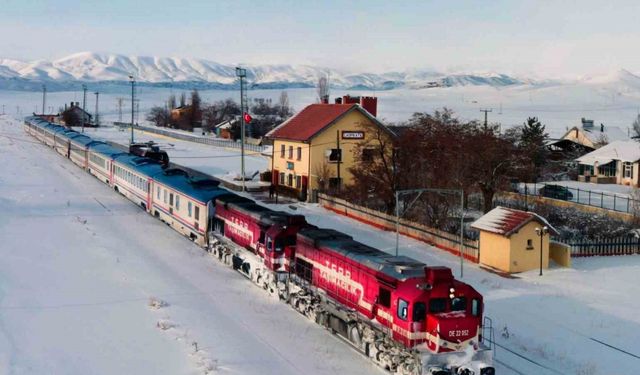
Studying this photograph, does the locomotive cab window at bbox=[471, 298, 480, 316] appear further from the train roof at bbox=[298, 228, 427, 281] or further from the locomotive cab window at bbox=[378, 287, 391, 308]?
the locomotive cab window at bbox=[378, 287, 391, 308]

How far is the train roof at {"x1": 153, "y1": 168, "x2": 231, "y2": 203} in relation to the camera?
3497 cm

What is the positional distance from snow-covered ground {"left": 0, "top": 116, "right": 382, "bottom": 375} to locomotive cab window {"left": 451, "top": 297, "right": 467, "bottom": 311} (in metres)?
3.23

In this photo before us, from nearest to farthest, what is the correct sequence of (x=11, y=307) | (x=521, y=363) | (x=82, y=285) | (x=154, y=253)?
1. (x=521, y=363)
2. (x=11, y=307)
3. (x=82, y=285)
4. (x=154, y=253)

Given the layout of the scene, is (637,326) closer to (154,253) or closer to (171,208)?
(154,253)

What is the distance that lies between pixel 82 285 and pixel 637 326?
68.9 feet

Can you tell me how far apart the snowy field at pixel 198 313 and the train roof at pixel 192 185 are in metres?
Answer: 2.82

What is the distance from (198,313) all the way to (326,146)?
3061cm

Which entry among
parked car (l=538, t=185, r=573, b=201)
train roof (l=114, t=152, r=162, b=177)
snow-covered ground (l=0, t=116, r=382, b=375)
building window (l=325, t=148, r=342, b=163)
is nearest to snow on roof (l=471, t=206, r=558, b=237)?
snow-covered ground (l=0, t=116, r=382, b=375)

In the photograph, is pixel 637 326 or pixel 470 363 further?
pixel 637 326

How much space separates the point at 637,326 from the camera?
23172mm

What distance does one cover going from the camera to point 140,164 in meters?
48.0

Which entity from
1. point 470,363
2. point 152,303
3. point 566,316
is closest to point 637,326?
point 566,316

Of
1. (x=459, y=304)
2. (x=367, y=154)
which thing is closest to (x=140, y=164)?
(x=367, y=154)

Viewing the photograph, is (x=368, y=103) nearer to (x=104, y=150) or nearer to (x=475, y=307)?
(x=104, y=150)
